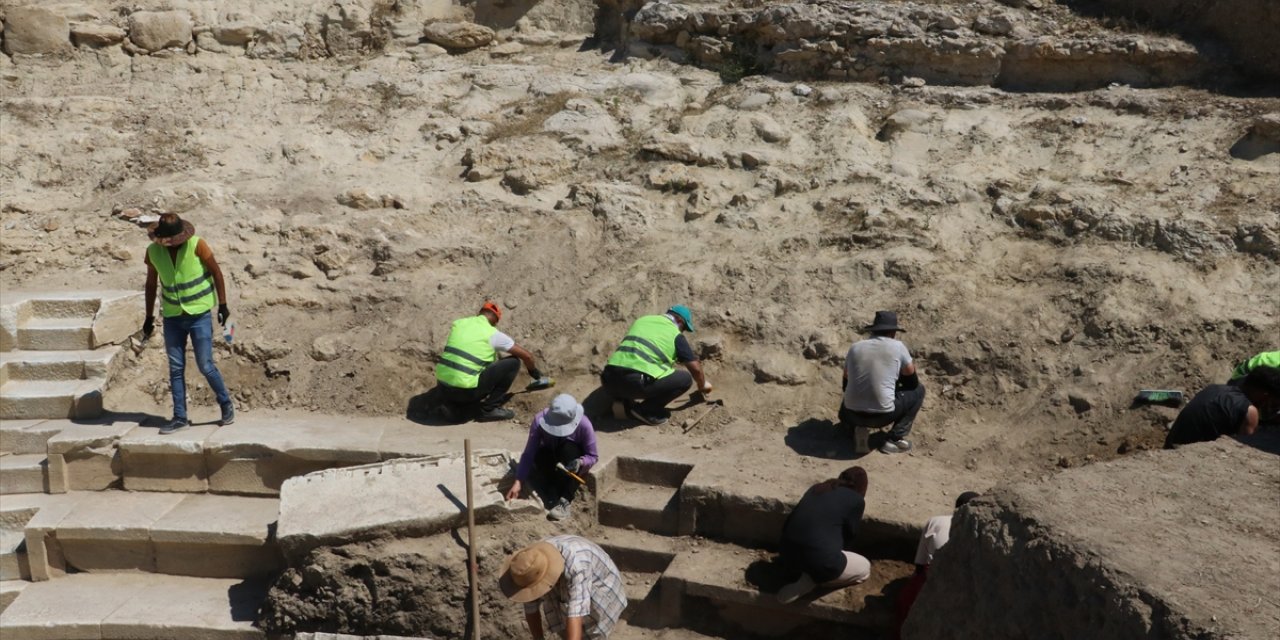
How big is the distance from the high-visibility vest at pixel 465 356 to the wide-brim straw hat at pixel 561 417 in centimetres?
128

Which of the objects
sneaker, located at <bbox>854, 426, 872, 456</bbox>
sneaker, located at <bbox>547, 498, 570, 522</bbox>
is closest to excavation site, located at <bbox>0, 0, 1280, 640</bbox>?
sneaker, located at <bbox>854, 426, 872, 456</bbox>

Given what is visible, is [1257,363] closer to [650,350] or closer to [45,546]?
[650,350]

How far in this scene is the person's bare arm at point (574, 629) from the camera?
5.00 meters

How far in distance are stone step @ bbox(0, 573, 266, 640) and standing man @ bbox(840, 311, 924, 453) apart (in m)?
4.11

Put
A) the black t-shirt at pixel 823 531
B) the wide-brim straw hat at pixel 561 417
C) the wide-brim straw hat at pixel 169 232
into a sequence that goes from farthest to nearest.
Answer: the wide-brim straw hat at pixel 169 232 → the wide-brim straw hat at pixel 561 417 → the black t-shirt at pixel 823 531

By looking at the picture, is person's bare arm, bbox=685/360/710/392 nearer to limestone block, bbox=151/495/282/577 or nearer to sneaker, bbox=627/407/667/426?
sneaker, bbox=627/407/667/426

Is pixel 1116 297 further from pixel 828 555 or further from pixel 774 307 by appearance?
pixel 828 555

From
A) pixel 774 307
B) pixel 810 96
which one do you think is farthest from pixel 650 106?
pixel 774 307

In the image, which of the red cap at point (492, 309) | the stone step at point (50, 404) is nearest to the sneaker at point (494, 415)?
the red cap at point (492, 309)

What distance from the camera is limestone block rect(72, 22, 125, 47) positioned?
37.0 feet

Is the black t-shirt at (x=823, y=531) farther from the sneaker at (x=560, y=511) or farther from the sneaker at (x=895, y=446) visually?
the sneaker at (x=560, y=511)

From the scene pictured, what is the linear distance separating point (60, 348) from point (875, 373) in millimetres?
6483

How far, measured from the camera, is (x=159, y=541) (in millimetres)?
6961

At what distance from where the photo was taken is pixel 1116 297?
764 centimetres
